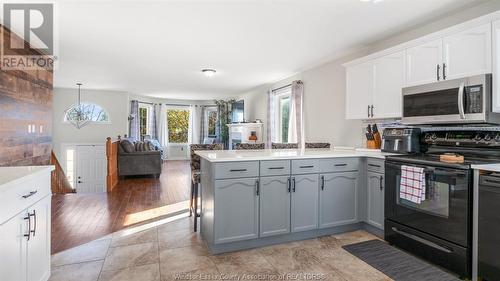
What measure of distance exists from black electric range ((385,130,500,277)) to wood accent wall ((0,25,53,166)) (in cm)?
430

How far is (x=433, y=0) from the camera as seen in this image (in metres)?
2.50

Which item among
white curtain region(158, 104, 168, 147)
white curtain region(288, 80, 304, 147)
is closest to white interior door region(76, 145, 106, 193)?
white curtain region(158, 104, 168, 147)

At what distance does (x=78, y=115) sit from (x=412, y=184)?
8.70 metres

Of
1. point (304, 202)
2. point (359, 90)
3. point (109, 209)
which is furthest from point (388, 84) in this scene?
point (109, 209)

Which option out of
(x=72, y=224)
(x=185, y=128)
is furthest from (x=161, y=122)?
(x=72, y=224)

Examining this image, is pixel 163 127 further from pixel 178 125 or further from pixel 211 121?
pixel 211 121

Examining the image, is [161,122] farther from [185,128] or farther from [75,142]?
[75,142]

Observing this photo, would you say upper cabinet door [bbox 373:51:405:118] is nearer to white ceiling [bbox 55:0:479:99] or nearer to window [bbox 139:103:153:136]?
white ceiling [bbox 55:0:479:99]

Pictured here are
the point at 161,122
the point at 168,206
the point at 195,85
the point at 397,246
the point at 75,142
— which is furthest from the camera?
the point at 161,122

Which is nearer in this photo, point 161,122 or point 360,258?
point 360,258

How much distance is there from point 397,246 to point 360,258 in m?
0.47

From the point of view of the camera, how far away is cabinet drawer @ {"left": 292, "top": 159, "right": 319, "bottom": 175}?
272 centimetres

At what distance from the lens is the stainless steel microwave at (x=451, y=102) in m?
2.17

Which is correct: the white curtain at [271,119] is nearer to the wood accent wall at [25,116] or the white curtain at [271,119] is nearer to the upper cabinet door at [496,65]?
the wood accent wall at [25,116]
